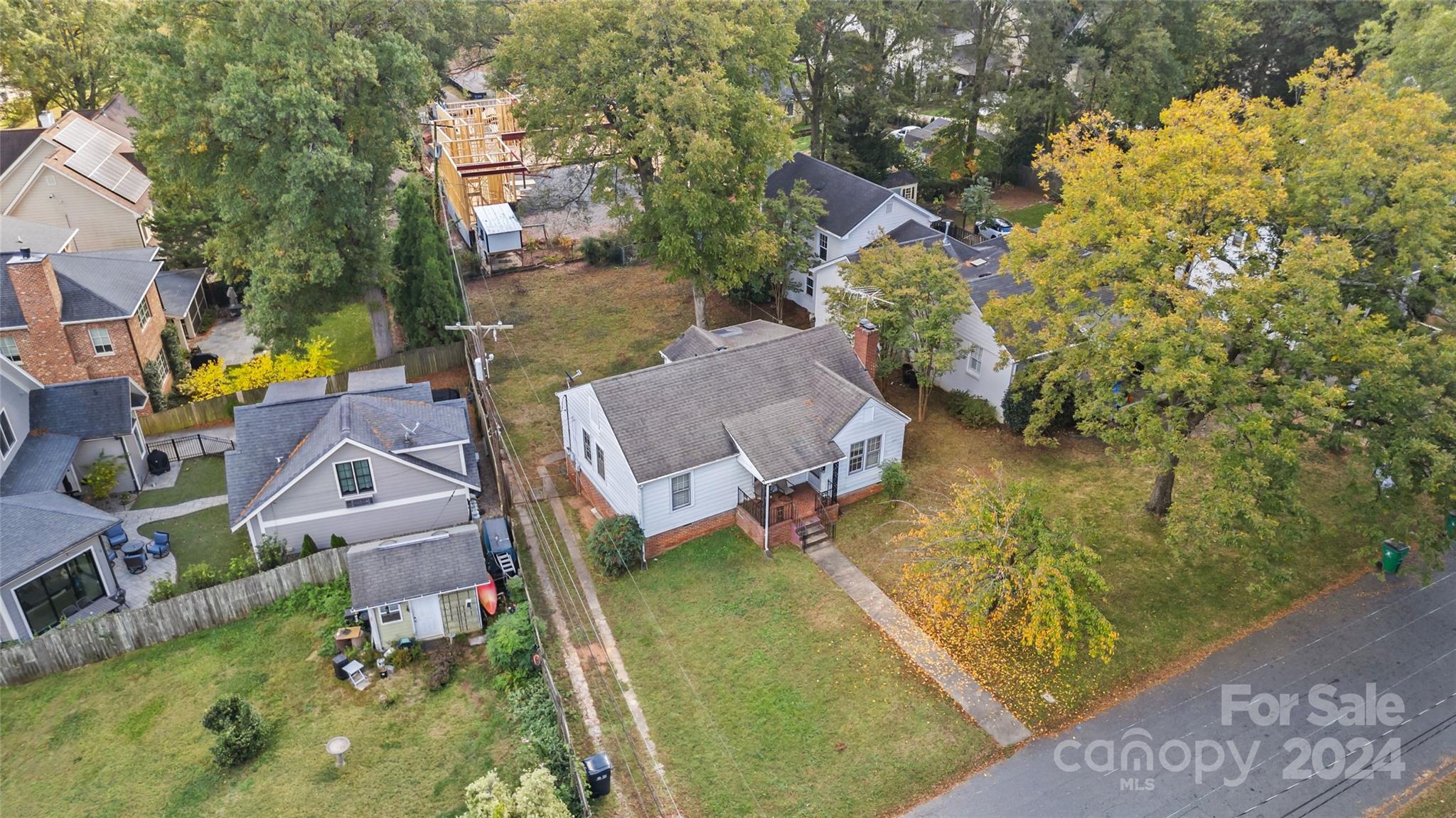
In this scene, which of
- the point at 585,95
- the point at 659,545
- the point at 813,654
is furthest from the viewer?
the point at 585,95

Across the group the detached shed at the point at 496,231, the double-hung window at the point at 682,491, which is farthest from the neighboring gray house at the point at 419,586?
the detached shed at the point at 496,231

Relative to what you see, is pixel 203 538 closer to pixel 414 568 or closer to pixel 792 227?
pixel 414 568

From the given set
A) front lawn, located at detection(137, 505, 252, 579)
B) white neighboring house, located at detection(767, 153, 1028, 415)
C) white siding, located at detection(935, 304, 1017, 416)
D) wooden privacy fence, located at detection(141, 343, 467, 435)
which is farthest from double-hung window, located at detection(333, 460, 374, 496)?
white siding, located at detection(935, 304, 1017, 416)

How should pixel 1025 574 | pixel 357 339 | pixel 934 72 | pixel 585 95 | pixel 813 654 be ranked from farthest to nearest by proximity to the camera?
1. pixel 934 72
2. pixel 357 339
3. pixel 585 95
4. pixel 813 654
5. pixel 1025 574

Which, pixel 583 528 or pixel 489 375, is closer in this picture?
pixel 583 528

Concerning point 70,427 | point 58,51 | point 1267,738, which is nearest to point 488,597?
point 70,427

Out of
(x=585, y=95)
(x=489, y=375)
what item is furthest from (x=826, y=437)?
(x=585, y=95)

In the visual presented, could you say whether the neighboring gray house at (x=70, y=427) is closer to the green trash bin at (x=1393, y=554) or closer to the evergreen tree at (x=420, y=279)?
the evergreen tree at (x=420, y=279)

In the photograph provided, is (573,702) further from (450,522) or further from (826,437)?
(826,437)
